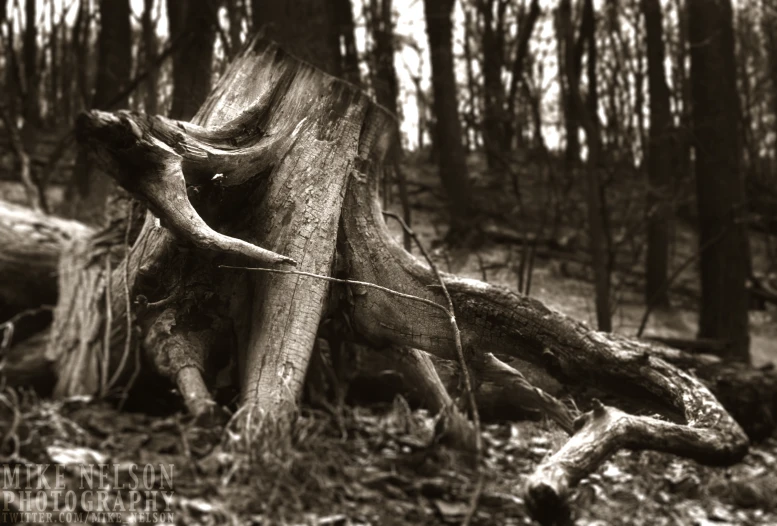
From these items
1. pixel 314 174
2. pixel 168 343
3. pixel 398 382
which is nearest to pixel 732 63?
pixel 398 382

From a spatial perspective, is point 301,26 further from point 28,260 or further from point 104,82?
point 104,82

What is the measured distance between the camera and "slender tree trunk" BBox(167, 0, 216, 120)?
449 cm

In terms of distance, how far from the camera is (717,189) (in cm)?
854

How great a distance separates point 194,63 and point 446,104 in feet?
16.6

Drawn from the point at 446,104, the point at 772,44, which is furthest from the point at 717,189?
the point at 772,44

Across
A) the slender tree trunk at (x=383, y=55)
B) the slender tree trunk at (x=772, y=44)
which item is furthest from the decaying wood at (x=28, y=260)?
the slender tree trunk at (x=772, y=44)

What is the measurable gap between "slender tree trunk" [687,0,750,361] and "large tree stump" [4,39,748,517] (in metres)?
6.09

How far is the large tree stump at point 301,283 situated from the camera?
8.02 ft

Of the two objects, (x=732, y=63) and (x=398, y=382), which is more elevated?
(x=732, y=63)

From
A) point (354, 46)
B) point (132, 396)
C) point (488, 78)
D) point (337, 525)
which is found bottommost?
point (337, 525)

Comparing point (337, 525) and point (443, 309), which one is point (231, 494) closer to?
point (337, 525)

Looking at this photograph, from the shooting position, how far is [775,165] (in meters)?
20.2

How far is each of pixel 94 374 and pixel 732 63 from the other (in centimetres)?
820

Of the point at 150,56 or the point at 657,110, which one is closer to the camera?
the point at 150,56
